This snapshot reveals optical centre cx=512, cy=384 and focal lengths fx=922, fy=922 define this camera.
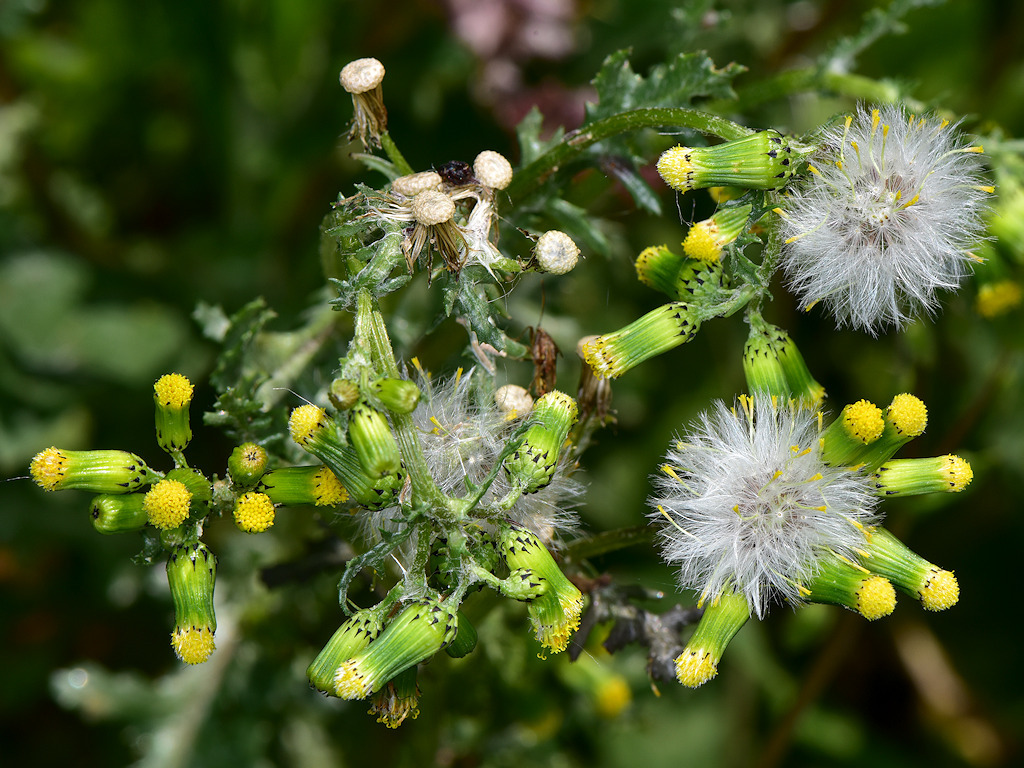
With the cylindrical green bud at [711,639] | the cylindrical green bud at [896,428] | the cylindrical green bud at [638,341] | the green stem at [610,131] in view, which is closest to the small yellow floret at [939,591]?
the cylindrical green bud at [896,428]

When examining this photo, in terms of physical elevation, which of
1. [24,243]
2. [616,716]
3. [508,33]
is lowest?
[616,716]

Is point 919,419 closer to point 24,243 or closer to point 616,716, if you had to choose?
point 616,716

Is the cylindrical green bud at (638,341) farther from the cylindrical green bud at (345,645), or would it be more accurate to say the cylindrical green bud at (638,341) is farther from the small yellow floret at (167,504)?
the small yellow floret at (167,504)

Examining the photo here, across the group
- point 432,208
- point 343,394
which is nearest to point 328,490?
point 343,394

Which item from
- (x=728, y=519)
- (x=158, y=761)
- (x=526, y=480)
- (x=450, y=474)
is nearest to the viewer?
(x=526, y=480)

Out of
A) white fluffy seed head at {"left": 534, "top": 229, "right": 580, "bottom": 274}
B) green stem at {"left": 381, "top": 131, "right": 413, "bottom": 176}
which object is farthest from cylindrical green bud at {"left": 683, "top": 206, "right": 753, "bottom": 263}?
green stem at {"left": 381, "top": 131, "right": 413, "bottom": 176}

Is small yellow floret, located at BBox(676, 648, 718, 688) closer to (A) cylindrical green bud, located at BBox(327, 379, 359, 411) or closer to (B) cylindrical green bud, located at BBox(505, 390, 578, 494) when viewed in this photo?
(B) cylindrical green bud, located at BBox(505, 390, 578, 494)

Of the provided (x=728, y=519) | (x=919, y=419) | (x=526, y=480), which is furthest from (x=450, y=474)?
(x=919, y=419)

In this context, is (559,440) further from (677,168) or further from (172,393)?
(172,393)
